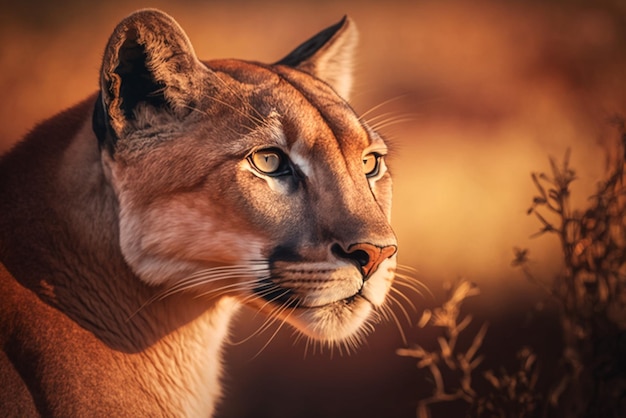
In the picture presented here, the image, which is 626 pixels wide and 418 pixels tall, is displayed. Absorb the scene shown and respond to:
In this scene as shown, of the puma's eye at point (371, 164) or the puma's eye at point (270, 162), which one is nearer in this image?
the puma's eye at point (270, 162)

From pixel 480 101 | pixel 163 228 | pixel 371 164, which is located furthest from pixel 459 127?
pixel 163 228

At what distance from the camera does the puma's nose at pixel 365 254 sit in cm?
244

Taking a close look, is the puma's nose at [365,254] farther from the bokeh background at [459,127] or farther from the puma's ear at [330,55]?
Result: the bokeh background at [459,127]

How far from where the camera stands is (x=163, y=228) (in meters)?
2.55

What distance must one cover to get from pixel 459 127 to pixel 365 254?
2.92 meters

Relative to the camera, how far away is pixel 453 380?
4445 mm

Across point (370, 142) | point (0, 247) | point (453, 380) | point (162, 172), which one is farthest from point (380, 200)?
point (453, 380)

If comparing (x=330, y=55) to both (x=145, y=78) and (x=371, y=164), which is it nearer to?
(x=371, y=164)

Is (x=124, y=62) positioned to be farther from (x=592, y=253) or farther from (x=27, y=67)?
(x=592, y=253)

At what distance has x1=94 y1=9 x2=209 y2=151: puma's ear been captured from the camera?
2494 mm

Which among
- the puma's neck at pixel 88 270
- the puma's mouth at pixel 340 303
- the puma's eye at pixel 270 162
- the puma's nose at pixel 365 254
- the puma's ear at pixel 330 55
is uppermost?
the puma's ear at pixel 330 55

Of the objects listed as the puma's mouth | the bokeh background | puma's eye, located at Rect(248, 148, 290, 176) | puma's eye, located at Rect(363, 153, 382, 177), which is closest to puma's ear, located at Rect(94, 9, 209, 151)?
puma's eye, located at Rect(248, 148, 290, 176)

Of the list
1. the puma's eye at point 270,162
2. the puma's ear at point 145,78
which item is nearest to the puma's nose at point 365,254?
the puma's eye at point 270,162

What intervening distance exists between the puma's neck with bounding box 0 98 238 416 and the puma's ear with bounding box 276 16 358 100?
98 centimetres
